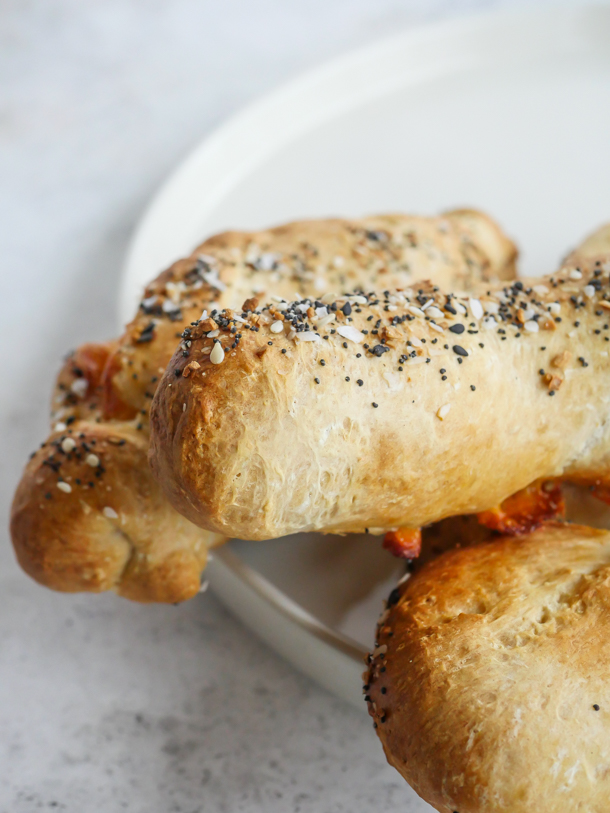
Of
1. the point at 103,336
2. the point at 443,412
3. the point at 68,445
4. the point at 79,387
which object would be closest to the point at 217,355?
the point at 443,412

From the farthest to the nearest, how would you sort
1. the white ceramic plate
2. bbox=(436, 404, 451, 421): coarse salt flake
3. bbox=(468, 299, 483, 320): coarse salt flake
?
1. the white ceramic plate
2. bbox=(468, 299, 483, 320): coarse salt flake
3. bbox=(436, 404, 451, 421): coarse salt flake

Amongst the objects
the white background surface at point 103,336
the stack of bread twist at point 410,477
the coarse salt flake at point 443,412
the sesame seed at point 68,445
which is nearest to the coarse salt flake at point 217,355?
the stack of bread twist at point 410,477

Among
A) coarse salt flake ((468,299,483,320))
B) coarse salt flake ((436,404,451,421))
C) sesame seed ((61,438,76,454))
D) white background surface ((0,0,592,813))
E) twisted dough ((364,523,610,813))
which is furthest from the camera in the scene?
white background surface ((0,0,592,813))

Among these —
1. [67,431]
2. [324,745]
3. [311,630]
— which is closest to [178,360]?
[67,431]

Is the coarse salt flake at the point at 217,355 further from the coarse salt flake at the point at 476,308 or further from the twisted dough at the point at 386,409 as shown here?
the coarse salt flake at the point at 476,308

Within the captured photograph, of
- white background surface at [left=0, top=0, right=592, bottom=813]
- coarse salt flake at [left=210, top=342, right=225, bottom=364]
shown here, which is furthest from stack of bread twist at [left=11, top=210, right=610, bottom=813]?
white background surface at [left=0, top=0, right=592, bottom=813]

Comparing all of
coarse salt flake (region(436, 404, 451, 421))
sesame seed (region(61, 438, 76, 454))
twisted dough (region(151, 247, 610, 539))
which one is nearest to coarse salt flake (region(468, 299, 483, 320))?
twisted dough (region(151, 247, 610, 539))

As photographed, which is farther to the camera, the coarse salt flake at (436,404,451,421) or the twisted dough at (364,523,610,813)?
the coarse salt flake at (436,404,451,421)

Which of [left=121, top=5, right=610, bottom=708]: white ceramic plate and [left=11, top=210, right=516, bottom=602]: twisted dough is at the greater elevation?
[left=121, top=5, right=610, bottom=708]: white ceramic plate

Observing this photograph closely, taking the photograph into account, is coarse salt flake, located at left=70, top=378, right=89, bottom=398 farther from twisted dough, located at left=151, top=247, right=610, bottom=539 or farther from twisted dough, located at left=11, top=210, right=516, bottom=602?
twisted dough, located at left=151, top=247, right=610, bottom=539
